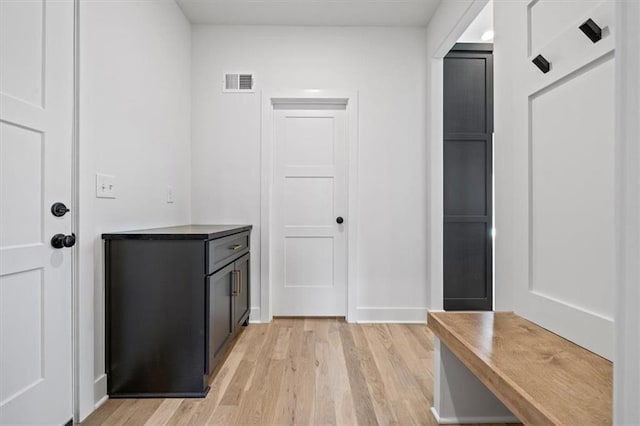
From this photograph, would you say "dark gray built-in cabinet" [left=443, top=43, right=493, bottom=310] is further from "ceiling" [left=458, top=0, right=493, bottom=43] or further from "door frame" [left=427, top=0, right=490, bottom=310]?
"door frame" [left=427, top=0, right=490, bottom=310]

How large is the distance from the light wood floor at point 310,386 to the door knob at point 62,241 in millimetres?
862

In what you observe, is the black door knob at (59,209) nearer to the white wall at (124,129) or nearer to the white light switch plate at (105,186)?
the white wall at (124,129)

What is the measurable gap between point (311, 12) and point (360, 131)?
109 centimetres

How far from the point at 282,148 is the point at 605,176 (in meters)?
2.63

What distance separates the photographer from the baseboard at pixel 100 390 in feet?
5.96

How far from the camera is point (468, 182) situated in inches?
134

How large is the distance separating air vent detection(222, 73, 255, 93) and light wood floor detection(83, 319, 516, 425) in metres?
2.17

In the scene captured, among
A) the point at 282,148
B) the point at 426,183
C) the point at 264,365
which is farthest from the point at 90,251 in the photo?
the point at 426,183

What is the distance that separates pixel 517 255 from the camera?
162 cm

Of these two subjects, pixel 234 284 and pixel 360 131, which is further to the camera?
pixel 360 131

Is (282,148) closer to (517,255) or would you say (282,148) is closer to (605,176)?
(517,255)

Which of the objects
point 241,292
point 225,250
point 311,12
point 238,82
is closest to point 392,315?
point 241,292

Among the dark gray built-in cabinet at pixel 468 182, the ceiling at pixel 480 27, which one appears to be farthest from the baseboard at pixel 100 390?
the ceiling at pixel 480 27

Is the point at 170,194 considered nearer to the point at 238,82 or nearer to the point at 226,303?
the point at 226,303
